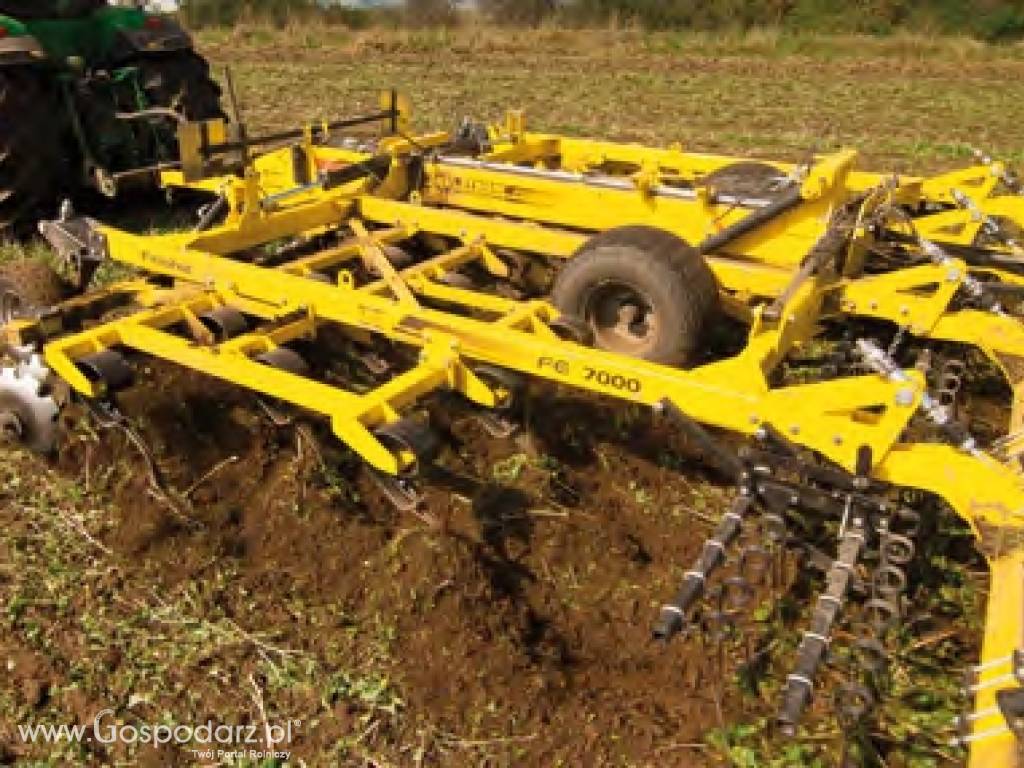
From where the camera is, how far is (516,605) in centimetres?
363

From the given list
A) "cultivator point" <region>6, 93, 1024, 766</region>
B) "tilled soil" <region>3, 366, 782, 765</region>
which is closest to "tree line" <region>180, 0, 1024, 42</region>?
"cultivator point" <region>6, 93, 1024, 766</region>

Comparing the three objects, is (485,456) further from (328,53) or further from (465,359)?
(328,53)

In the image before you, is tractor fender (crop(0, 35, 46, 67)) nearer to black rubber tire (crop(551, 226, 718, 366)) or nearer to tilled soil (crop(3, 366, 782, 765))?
tilled soil (crop(3, 366, 782, 765))

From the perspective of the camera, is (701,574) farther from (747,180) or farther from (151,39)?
(151,39)

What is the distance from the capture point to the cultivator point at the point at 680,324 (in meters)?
3.00

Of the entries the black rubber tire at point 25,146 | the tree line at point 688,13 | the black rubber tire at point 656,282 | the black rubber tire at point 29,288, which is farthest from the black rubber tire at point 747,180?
the tree line at point 688,13

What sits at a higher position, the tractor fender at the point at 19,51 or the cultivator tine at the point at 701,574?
the tractor fender at the point at 19,51

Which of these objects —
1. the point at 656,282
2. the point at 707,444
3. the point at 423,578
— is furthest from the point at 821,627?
the point at 656,282

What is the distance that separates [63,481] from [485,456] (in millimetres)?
1930

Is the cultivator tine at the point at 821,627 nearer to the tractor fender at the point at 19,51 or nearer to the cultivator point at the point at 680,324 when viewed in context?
the cultivator point at the point at 680,324

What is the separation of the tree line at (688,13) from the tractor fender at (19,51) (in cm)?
2454

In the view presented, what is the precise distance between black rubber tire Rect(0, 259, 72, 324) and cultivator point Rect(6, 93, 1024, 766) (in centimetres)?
20

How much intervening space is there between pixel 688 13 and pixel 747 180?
2954cm

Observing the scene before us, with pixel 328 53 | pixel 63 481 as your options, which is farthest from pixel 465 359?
pixel 328 53
